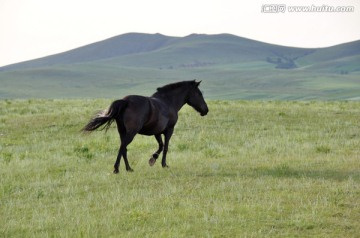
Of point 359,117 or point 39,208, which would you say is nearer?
point 39,208

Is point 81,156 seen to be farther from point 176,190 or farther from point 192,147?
point 176,190

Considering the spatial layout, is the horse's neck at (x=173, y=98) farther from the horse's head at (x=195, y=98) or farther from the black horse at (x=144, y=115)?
the horse's head at (x=195, y=98)

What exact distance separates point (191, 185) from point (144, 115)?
278 cm

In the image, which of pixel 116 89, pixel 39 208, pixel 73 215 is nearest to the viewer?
pixel 73 215

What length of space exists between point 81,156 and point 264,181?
682cm

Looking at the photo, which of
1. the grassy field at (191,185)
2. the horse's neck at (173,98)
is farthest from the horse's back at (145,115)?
the grassy field at (191,185)

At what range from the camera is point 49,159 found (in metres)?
17.2

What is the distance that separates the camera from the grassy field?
8.99m

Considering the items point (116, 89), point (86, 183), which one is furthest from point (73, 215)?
point (116, 89)

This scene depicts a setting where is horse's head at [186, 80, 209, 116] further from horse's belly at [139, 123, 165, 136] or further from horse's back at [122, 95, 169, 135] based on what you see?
horse's belly at [139, 123, 165, 136]

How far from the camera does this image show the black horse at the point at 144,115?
14.2m

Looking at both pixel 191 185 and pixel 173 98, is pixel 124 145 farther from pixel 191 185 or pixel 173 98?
pixel 191 185

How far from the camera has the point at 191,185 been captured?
39.9 ft

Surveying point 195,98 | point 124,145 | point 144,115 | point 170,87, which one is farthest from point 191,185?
point 195,98
